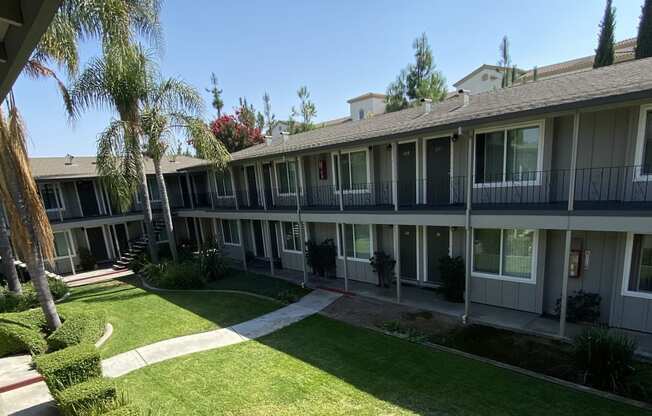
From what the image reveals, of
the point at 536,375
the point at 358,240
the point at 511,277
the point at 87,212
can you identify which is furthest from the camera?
the point at 87,212

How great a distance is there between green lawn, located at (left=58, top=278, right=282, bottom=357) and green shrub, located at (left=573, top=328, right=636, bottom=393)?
27.2 feet

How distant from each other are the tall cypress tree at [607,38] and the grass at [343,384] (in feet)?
94.2

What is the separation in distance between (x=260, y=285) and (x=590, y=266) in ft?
36.2

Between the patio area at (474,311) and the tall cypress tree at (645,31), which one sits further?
the tall cypress tree at (645,31)

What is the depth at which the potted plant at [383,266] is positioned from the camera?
459 inches

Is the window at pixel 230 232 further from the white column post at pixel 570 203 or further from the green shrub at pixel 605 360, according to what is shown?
the green shrub at pixel 605 360

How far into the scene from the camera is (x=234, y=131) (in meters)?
33.0

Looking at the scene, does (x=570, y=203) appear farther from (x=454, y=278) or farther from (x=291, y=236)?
(x=291, y=236)

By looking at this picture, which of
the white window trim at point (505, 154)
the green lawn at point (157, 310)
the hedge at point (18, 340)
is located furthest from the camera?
the green lawn at point (157, 310)

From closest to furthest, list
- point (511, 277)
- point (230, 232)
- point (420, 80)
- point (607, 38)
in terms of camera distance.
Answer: point (511, 277), point (230, 232), point (607, 38), point (420, 80)

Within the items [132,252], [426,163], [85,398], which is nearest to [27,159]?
[85,398]

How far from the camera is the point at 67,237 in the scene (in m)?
17.9

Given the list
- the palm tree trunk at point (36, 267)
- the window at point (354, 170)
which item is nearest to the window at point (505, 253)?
the window at point (354, 170)

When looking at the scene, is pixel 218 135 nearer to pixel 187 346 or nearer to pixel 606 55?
pixel 187 346
